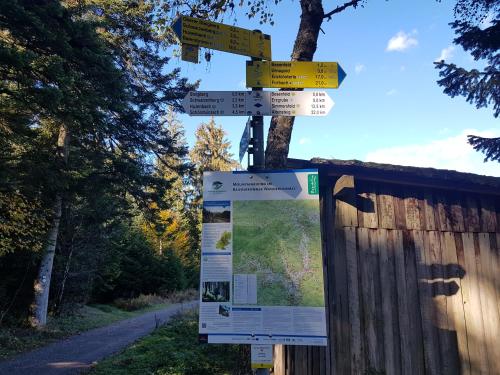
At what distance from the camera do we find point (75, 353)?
40.5 ft

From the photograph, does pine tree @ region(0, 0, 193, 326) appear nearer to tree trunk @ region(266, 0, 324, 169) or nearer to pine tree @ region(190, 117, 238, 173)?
tree trunk @ region(266, 0, 324, 169)

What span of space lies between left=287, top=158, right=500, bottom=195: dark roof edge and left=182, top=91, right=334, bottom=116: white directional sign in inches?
77.1

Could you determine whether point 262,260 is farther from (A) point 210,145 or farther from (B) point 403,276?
(A) point 210,145

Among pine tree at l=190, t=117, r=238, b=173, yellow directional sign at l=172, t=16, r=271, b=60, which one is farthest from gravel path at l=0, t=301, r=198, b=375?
pine tree at l=190, t=117, r=238, b=173

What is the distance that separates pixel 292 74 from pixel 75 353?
11709mm

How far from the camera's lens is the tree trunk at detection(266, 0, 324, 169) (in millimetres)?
5223

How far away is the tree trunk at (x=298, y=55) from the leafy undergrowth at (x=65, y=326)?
11.0 m

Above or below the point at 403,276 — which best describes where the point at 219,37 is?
above

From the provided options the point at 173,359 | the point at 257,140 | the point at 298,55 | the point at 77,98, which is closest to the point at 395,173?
the point at 298,55

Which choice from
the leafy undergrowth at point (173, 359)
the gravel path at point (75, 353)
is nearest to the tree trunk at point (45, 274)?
the gravel path at point (75, 353)

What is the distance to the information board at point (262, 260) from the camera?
3480 millimetres

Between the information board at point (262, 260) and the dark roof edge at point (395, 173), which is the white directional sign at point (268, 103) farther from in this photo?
the dark roof edge at point (395, 173)

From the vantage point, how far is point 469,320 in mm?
6105

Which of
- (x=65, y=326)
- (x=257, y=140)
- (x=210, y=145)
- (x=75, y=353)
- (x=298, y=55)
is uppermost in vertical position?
(x=210, y=145)
